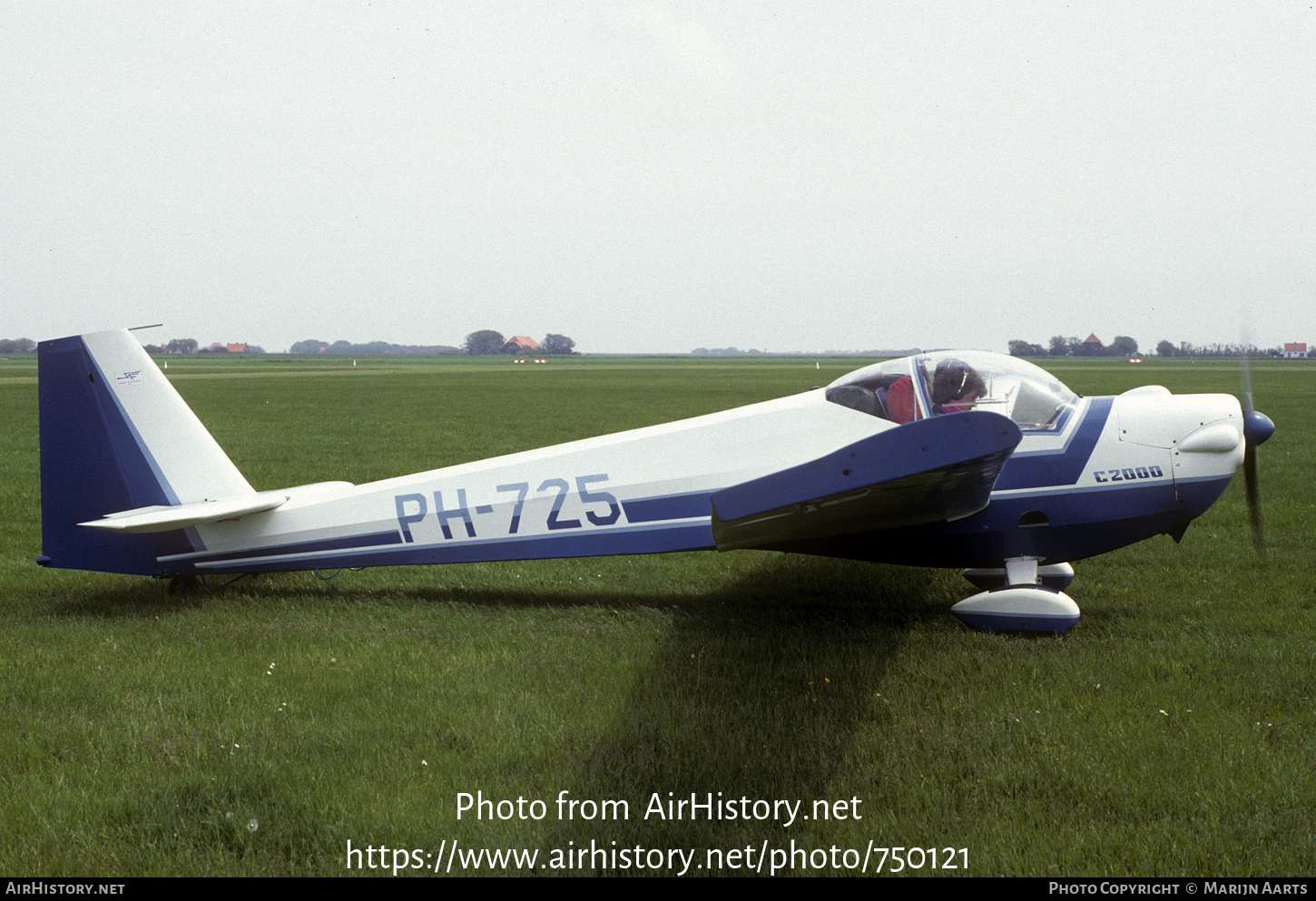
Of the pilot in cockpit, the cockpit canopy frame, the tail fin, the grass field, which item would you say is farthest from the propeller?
the tail fin

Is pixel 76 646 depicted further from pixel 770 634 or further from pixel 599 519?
pixel 770 634

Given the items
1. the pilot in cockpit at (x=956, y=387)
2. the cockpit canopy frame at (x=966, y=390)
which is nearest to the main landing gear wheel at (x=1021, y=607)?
the cockpit canopy frame at (x=966, y=390)

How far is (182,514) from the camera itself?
6.25 metres

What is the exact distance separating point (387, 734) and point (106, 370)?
13.3 ft

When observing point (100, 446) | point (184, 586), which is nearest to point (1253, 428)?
point (184, 586)

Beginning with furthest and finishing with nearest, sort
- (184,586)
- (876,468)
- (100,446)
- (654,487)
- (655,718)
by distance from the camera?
(184,586) < (100,446) < (654,487) < (655,718) < (876,468)

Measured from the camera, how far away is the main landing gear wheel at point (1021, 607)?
5781mm

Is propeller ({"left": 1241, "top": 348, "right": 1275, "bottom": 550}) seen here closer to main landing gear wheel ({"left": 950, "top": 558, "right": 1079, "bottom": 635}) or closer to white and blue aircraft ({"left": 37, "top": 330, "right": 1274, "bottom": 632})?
white and blue aircraft ({"left": 37, "top": 330, "right": 1274, "bottom": 632})

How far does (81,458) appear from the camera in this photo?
659 cm

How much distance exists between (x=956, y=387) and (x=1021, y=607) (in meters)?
1.51

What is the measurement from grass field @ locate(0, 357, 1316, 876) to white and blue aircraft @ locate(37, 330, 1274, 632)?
52 cm

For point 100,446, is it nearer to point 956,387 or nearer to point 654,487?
point 654,487

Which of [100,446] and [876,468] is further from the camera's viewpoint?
[100,446]
